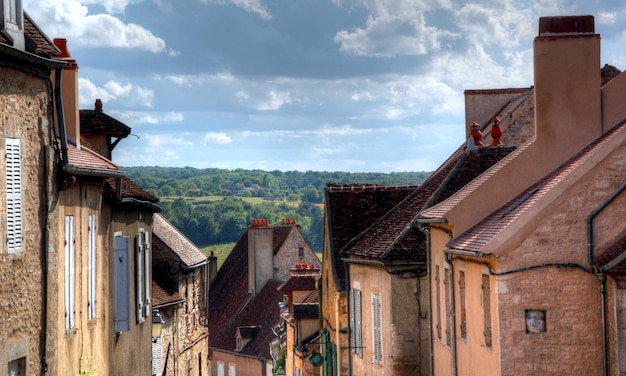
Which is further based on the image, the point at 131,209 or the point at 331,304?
the point at 331,304

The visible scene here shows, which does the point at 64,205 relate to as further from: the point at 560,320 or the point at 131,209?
the point at 560,320

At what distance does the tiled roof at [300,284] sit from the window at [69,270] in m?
24.4

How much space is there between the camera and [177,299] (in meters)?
35.5

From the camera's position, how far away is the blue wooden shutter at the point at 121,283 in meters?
21.5

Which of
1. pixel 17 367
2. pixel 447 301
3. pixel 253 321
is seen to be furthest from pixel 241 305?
pixel 17 367

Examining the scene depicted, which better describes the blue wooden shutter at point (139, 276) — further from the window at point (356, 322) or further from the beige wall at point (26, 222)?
the beige wall at point (26, 222)

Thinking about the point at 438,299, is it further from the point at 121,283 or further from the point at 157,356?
the point at 157,356

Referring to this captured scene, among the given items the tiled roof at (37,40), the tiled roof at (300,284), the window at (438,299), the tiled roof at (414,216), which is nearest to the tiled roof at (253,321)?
the tiled roof at (300,284)

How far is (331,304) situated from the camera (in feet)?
101

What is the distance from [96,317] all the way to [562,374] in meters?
7.75

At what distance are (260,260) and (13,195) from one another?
52.3 meters

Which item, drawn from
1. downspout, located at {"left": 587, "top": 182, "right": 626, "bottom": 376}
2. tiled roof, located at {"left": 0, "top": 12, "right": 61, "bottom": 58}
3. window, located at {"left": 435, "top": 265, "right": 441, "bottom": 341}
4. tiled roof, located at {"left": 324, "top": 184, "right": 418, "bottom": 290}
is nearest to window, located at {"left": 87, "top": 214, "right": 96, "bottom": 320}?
tiled roof, located at {"left": 0, "top": 12, "right": 61, "bottom": 58}

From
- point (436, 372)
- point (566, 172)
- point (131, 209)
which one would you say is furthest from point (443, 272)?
point (131, 209)

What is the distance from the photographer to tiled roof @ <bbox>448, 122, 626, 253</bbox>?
17844 mm
